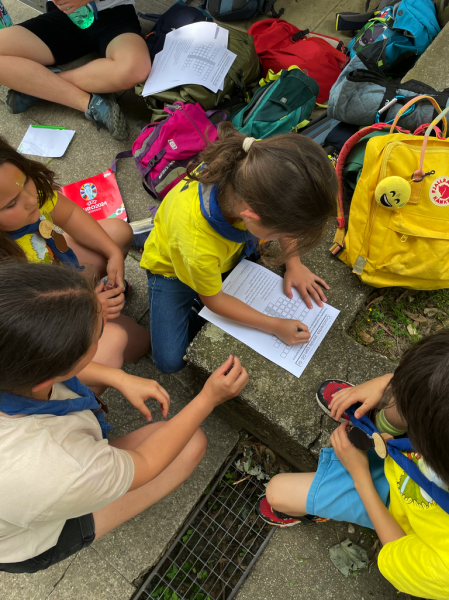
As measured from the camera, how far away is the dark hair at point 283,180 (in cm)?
112

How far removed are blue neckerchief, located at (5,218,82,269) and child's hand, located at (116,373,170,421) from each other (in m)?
0.55

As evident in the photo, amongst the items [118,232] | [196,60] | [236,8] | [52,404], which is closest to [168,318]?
[118,232]

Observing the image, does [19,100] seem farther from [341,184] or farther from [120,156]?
[341,184]

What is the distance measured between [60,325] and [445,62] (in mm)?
2370

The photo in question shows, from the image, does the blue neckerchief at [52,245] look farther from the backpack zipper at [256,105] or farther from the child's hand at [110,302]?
the backpack zipper at [256,105]

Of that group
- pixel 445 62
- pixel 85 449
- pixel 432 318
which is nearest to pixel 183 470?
pixel 85 449

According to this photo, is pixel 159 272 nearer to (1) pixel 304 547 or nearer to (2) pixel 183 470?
(2) pixel 183 470

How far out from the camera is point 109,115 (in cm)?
250

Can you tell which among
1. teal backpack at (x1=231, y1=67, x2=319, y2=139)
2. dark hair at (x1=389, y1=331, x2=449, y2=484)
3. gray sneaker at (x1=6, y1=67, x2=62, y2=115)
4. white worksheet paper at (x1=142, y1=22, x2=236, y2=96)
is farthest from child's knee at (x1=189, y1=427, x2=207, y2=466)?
gray sneaker at (x1=6, y1=67, x2=62, y2=115)

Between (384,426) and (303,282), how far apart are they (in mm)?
662

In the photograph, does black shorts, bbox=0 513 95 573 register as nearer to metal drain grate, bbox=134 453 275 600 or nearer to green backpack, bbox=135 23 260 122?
metal drain grate, bbox=134 453 275 600

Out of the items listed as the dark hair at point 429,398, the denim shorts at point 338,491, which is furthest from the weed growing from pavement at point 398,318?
the dark hair at point 429,398

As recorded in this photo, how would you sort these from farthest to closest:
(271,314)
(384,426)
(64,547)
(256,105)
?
(256,105)
(271,314)
(384,426)
(64,547)

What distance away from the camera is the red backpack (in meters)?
2.51
